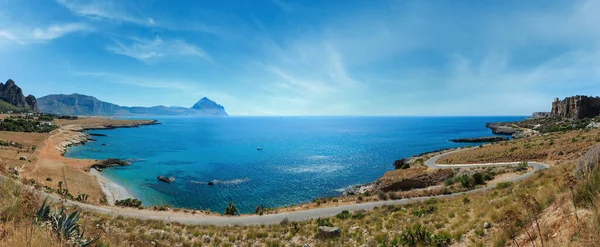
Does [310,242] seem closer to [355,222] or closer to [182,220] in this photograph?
[355,222]

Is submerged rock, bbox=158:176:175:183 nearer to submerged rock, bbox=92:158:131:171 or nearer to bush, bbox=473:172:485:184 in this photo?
submerged rock, bbox=92:158:131:171

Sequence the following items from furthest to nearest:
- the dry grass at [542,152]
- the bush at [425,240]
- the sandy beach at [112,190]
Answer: the sandy beach at [112,190]
the dry grass at [542,152]
the bush at [425,240]

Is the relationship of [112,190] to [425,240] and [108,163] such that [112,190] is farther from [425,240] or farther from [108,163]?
[425,240]

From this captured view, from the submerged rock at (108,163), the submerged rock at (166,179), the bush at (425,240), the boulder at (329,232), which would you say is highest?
the bush at (425,240)

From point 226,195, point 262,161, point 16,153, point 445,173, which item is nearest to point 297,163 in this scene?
point 262,161

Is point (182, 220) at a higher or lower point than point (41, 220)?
lower

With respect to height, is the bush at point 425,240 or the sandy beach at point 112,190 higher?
the bush at point 425,240

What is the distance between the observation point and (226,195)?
138ft

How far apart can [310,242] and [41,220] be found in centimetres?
1101

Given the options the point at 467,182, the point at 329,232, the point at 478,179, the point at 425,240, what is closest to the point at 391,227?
the point at 329,232

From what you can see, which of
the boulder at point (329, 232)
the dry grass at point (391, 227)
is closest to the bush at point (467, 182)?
the dry grass at point (391, 227)

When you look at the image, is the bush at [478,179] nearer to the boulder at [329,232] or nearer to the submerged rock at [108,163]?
the boulder at [329,232]

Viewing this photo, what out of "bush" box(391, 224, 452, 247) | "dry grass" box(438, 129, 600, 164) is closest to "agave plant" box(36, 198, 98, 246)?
"bush" box(391, 224, 452, 247)

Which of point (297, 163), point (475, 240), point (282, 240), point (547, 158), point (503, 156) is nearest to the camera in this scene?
point (475, 240)
